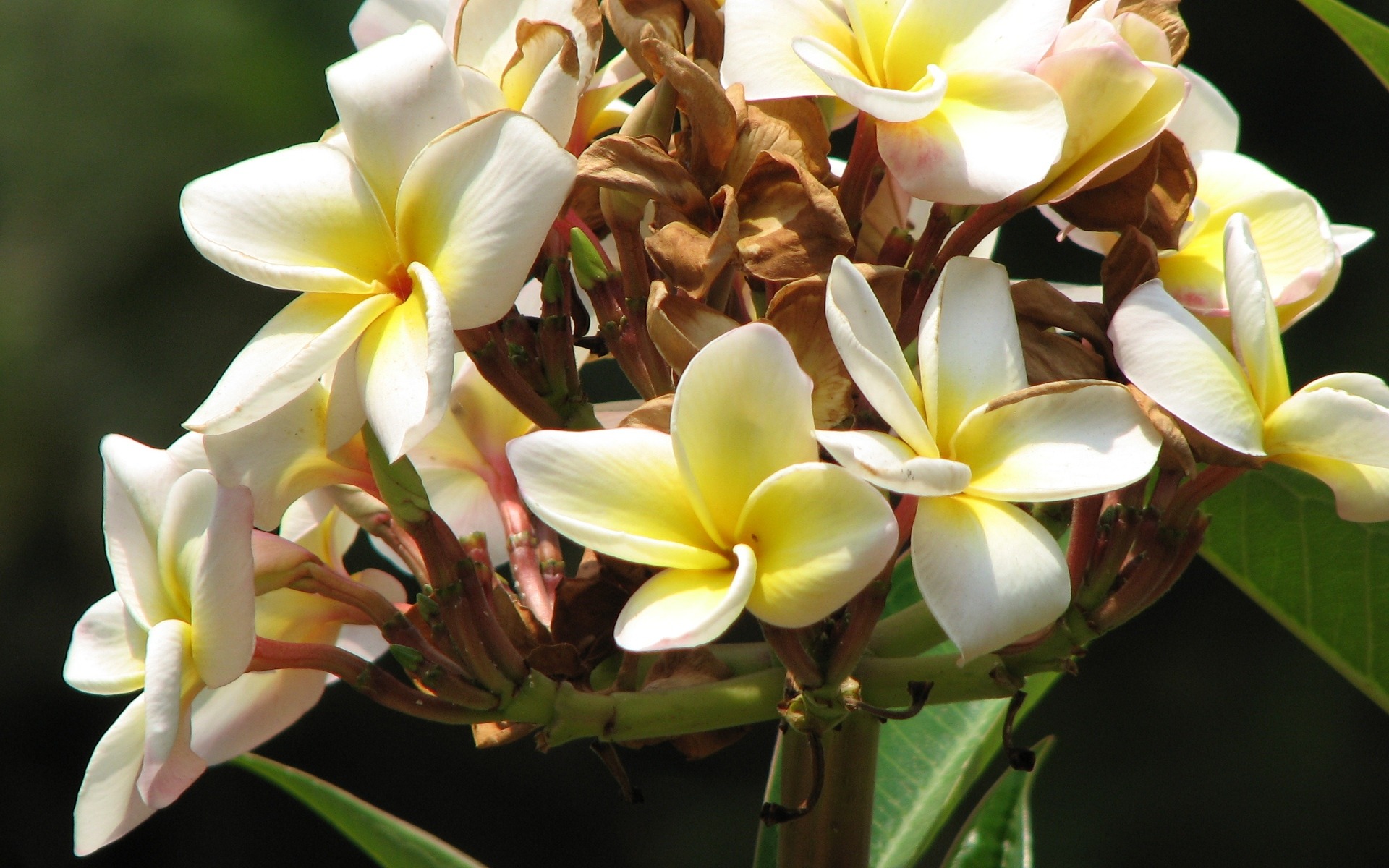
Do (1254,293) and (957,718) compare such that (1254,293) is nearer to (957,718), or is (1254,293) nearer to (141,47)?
(957,718)

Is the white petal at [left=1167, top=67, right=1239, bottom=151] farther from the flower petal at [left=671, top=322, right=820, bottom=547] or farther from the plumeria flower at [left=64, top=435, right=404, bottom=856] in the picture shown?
the plumeria flower at [left=64, top=435, right=404, bottom=856]

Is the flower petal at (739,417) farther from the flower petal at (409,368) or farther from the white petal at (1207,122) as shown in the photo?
the white petal at (1207,122)

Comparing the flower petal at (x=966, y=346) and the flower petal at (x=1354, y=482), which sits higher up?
the flower petal at (x=966, y=346)

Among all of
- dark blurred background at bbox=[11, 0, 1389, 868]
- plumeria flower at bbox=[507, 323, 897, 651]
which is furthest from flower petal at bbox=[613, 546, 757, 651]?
dark blurred background at bbox=[11, 0, 1389, 868]

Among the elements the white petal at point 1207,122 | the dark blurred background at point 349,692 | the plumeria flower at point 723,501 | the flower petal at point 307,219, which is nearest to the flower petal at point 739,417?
the plumeria flower at point 723,501

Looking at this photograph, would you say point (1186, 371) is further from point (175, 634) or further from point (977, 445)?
point (175, 634)

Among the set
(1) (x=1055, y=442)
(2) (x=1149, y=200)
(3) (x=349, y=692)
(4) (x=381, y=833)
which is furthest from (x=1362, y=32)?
(3) (x=349, y=692)

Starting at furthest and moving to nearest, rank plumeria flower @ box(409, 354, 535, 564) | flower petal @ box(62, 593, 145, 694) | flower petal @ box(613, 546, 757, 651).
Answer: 1. plumeria flower @ box(409, 354, 535, 564)
2. flower petal @ box(62, 593, 145, 694)
3. flower petal @ box(613, 546, 757, 651)
